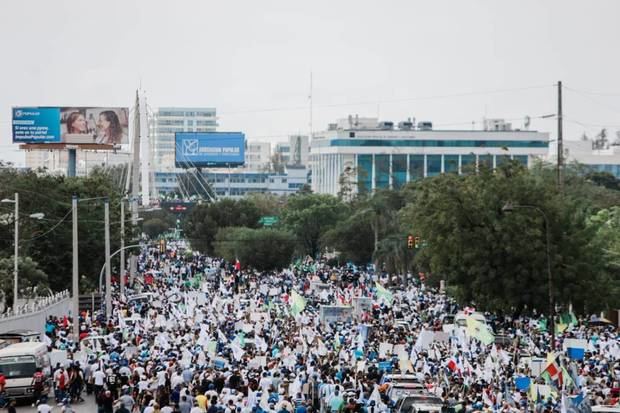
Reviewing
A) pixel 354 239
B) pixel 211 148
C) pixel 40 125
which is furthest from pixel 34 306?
pixel 211 148

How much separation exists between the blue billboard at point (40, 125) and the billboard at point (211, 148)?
59.9m

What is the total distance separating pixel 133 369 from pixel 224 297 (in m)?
31.4

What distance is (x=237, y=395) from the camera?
2986 centimetres

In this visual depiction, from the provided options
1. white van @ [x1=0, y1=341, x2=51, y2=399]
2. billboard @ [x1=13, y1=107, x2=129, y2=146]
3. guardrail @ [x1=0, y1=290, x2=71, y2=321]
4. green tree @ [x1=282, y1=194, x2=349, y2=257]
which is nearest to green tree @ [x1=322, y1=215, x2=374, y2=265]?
green tree @ [x1=282, y1=194, x2=349, y2=257]

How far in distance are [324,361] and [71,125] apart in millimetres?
91963

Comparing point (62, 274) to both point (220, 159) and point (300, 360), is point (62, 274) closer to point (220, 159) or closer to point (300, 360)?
point (300, 360)

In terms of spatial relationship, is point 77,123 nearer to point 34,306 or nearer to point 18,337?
point 34,306

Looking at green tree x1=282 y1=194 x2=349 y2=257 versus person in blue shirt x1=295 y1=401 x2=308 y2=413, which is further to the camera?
green tree x1=282 y1=194 x2=349 y2=257

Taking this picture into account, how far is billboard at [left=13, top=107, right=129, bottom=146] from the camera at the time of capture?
125m

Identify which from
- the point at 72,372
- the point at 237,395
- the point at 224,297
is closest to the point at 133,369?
the point at 72,372

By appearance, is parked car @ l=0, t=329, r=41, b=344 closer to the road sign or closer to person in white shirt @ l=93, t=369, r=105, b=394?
person in white shirt @ l=93, t=369, r=105, b=394

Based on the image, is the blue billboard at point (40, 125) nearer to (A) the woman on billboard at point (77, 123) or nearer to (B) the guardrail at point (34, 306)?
(A) the woman on billboard at point (77, 123)

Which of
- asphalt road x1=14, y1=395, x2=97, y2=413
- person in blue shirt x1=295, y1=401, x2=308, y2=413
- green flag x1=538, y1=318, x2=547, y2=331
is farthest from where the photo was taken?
green flag x1=538, y1=318, x2=547, y2=331

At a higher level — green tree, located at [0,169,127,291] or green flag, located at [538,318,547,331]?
green tree, located at [0,169,127,291]
